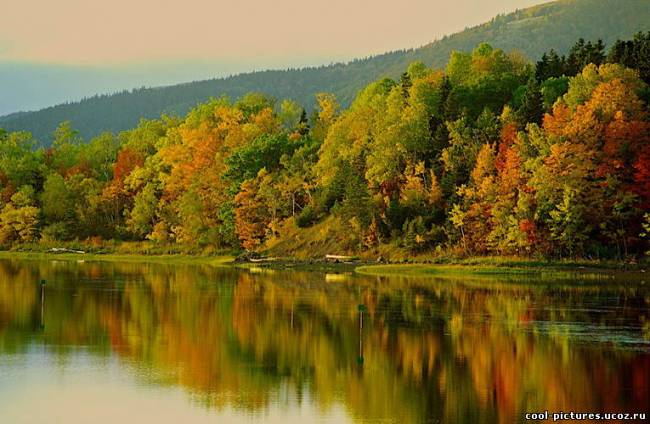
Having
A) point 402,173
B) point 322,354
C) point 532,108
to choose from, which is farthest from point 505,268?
point 322,354

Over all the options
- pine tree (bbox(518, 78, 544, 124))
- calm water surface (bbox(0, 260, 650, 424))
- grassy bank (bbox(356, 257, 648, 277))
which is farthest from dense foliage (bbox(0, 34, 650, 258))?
calm water surface (bbox(0, 260, 650, 424))

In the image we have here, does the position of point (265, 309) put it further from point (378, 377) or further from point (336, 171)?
point (336, 171)

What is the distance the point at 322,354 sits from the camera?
119 ft

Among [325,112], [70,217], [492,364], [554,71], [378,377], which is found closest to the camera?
[378,377]

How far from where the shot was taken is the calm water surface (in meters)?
27.0

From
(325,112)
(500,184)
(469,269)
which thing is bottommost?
(469,269)

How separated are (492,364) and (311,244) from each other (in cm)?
6719

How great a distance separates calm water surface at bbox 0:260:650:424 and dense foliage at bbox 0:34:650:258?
13718 mm

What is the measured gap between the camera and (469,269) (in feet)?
253

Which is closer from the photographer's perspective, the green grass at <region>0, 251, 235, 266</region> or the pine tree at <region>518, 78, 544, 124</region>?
the pine tree at <region>518, 78, 544, 124</region>

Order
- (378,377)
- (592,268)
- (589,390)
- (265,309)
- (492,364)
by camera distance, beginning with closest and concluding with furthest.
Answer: (589,390)
(378,377)
(492,364)
(265,309)
(592,268)

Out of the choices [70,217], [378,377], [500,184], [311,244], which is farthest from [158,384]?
[70,217]

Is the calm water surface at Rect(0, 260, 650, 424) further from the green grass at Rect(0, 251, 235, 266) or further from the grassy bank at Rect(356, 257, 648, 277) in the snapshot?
the green grass at Rect(0, 251, 235, 266)

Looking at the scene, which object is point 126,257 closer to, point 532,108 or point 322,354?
point 532,108
